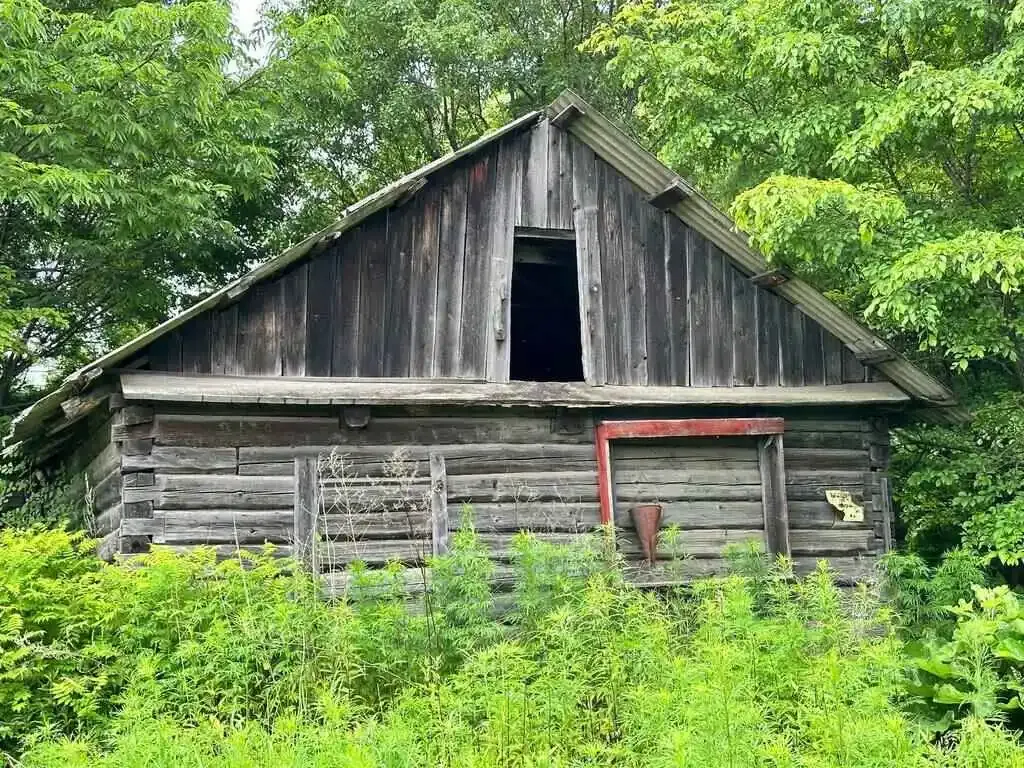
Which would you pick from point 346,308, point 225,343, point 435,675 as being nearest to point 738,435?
point 346,308

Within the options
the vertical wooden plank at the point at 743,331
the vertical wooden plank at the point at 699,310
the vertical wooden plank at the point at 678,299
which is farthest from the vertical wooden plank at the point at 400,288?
the vertical wooden plank at the point at 743,331

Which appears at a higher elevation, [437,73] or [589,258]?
[437,73]

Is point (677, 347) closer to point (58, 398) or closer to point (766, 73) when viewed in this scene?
point (766, 73)

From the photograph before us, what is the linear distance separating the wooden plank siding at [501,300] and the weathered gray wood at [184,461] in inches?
28.3

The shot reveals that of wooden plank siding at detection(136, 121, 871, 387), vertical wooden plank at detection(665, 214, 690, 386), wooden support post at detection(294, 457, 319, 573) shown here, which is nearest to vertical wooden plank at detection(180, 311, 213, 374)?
wooden plank siding at detection(136, 121, 871, 387)

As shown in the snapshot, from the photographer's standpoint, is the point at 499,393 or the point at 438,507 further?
the point at 499,393

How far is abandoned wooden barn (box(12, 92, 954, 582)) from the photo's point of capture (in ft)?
29.9

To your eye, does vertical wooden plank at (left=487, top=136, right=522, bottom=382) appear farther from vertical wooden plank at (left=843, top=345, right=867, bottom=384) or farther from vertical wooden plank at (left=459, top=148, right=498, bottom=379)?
vertical wooden plank at (left=843, top=345, right=867, bottom=384)

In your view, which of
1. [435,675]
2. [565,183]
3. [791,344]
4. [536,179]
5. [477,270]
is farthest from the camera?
[791,344]

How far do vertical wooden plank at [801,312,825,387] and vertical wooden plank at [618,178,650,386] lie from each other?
6.26 feet

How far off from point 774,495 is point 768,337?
1731 millimetres

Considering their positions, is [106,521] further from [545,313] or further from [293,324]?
[545,313]

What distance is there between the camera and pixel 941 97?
1044 centimetres

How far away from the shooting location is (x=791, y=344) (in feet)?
36.8
